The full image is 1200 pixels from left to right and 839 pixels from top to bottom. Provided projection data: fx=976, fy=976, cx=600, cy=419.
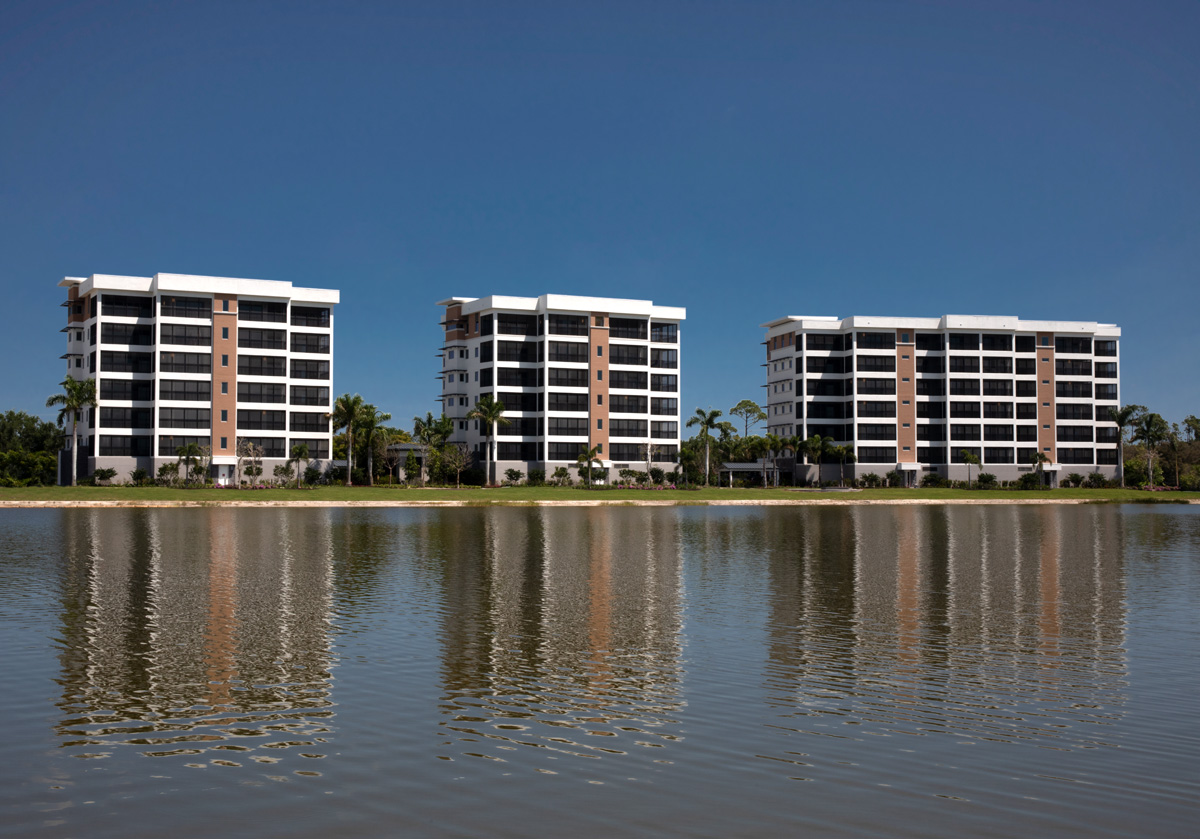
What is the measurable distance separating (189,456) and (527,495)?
4055 cm

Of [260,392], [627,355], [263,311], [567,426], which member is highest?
[263,311]

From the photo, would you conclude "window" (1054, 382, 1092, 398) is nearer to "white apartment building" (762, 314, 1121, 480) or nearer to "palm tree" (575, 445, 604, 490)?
"white apartment building" (762, 314, 1121, 480)

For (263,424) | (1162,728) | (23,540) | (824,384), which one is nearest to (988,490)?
(824,384)

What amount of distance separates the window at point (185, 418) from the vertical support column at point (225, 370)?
98 centimetres

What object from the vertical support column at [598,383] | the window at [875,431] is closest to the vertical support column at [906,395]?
the window at [875,431]

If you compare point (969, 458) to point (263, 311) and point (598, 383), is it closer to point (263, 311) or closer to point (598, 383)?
point (598, 383)

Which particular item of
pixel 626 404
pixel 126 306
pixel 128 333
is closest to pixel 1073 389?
pixel 626 404

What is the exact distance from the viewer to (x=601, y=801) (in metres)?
12.2

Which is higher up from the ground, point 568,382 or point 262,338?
point 262,338

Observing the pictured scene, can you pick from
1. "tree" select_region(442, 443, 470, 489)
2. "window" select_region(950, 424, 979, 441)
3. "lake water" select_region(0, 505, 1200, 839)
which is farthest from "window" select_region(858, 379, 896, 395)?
"lake water" select_region(0, 505, 1200, 839)

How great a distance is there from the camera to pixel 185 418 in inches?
4683

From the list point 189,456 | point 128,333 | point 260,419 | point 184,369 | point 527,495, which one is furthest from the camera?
point 260,419

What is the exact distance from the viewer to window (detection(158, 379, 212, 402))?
118 meters

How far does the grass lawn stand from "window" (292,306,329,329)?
25.7m
